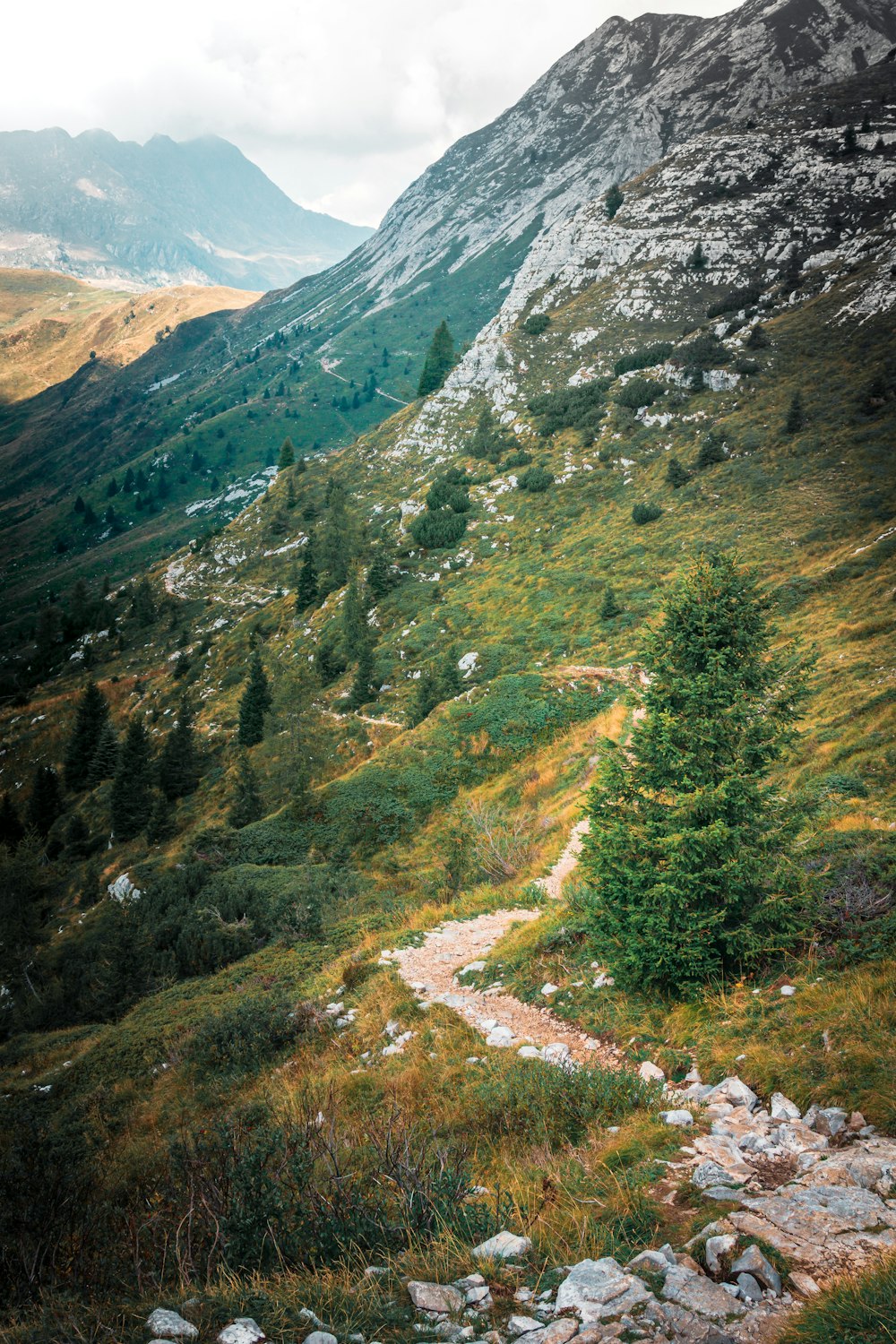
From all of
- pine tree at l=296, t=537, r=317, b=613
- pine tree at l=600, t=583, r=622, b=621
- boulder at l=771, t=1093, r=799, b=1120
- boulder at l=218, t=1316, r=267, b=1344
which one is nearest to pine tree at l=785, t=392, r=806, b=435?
pine tree at l=600, t=583, r=622, b=621

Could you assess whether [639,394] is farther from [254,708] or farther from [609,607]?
[254,708]

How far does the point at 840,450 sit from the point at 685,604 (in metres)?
39.1

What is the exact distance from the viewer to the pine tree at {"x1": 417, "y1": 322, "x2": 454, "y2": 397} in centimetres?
9038

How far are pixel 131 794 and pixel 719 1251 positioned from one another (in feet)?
170

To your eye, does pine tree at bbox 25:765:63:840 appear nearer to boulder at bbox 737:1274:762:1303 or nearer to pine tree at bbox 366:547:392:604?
pine tree at bbox 366:547:392:604

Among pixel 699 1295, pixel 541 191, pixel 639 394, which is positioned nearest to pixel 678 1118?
pixel 699 1295

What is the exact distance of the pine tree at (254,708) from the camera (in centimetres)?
4806

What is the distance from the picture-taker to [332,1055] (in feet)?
36.3

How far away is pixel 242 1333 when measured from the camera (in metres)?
3.91

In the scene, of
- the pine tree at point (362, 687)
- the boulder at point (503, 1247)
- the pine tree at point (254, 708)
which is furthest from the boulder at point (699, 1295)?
the pine tree at point (254, 708)

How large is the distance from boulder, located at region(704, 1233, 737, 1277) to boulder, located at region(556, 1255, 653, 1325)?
536mm

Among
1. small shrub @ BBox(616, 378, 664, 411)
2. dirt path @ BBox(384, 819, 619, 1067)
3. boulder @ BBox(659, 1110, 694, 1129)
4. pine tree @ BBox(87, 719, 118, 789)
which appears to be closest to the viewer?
boulder @ BBox(659, 1110, 694, 1129)

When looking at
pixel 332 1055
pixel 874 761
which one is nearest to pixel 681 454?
pixel 874 761

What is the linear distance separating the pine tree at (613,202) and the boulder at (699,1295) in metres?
103
